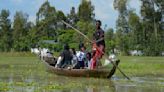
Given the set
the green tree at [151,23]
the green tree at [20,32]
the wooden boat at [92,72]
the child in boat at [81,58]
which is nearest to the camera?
the wooden boat at [92,72]

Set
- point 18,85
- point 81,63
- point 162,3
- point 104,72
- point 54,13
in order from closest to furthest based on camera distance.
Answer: point 18,85 → point 104,72 → point 81,63 → point 162,3 → point 54,13

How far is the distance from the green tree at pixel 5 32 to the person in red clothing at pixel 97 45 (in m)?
65.8

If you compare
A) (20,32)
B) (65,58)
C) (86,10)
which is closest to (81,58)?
(65,58)

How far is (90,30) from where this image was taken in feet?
253

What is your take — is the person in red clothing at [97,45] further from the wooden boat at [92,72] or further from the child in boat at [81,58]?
the child in boat at [81,58]

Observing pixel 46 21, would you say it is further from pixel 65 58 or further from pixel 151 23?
pixel 65 58

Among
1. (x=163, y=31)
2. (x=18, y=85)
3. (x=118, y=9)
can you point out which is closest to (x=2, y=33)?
(x=118, y=9)

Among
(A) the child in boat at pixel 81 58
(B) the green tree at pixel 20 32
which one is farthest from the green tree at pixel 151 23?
(A) the child in boat at pixel 81 58

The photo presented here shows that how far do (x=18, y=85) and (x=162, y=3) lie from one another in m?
63.2

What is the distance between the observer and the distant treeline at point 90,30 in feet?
251

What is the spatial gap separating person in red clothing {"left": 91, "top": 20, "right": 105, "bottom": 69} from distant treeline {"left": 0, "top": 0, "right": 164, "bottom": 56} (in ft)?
166

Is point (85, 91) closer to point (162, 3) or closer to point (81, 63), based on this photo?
point (81, 63)

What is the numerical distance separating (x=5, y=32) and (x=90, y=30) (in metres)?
19.6

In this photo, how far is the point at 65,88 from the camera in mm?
15984
